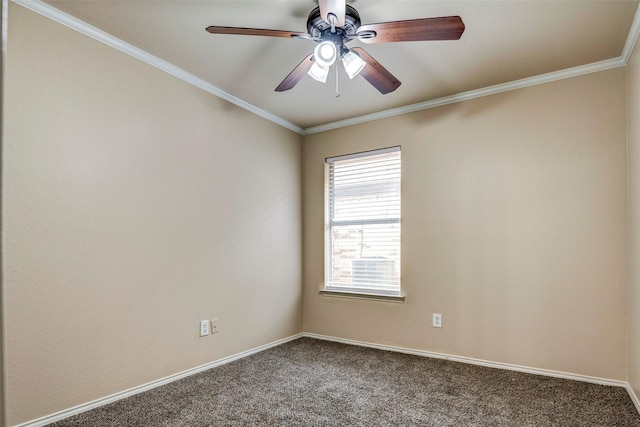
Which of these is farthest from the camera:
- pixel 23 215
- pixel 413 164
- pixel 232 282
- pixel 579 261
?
pixel 413 164

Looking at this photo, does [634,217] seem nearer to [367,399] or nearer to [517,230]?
[517,230]

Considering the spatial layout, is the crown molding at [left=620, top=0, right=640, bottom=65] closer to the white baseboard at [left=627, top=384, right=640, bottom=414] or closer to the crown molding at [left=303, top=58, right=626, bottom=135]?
the crown molding at [left=303, top=58, right=626, bottom=135]

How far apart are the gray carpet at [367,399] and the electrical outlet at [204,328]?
294 millimetres

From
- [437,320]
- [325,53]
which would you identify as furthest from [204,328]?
[325,53]

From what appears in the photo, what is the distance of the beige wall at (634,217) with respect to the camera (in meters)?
2.26

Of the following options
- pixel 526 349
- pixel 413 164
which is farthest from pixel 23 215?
pixel 526 349

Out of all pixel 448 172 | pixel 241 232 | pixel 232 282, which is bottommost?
pixel 232 282

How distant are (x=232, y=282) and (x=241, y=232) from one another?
452mm

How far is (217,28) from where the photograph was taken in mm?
1835

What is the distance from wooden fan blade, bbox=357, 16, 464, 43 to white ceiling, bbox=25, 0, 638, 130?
26cm

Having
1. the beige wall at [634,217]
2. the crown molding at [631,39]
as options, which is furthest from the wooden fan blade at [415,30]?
the beige wall at [634,217]

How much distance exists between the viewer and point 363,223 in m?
3.73

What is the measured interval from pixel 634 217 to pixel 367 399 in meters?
2.09

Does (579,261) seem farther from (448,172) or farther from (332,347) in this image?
(332,347)
